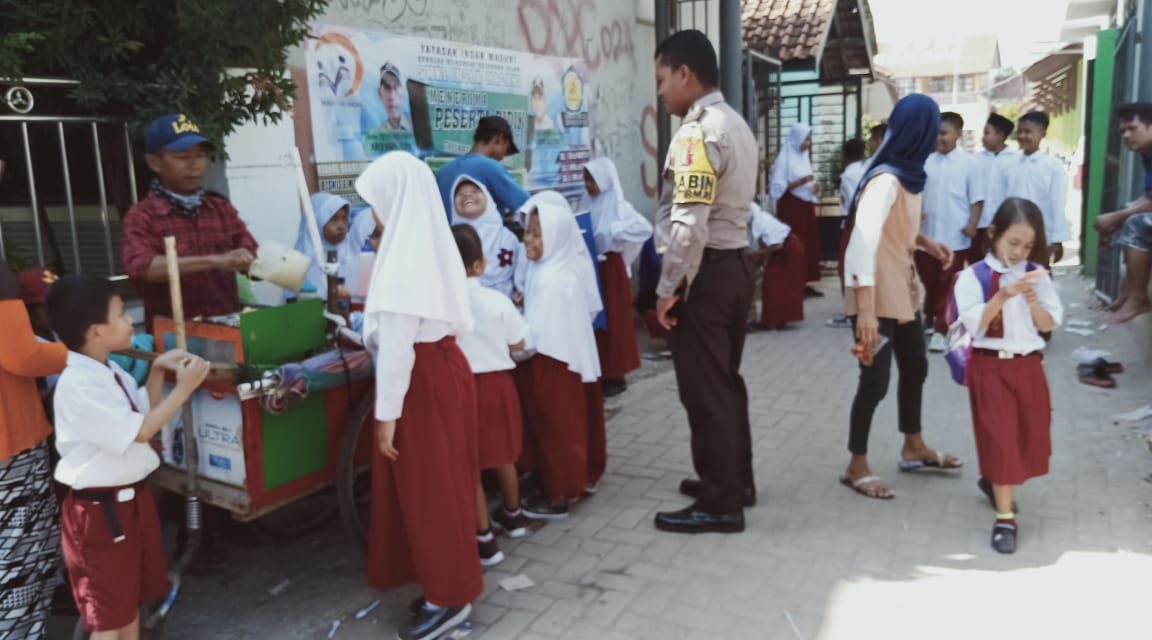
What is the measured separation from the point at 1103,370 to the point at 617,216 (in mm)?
3532

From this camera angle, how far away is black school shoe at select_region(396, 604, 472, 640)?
304cm

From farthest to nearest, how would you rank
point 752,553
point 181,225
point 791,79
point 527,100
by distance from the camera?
1. point 791,79
2. point 527,100
3. point 752,553
4. point 181,225

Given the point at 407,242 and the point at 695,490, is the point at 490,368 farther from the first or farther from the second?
the point at 695,490

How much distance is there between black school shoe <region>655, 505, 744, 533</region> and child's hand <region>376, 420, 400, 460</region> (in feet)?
4.84

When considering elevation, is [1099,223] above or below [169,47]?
below

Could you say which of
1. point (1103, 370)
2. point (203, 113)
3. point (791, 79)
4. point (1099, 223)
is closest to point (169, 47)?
point (203, 113)

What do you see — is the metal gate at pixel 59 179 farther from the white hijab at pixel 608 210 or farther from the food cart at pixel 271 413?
the white hijab at pixel 608 210

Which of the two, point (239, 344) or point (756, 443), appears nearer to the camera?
point (239, 344)

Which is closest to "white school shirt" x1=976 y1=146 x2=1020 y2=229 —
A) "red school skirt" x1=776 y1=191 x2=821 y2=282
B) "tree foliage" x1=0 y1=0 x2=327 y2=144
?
"red school skirt" x1=776 y1=191 x2=821 y2=282

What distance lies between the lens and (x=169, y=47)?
3578mm

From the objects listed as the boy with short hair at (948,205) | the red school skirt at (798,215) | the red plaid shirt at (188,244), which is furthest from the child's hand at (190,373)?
the red school skirt at (798,215)

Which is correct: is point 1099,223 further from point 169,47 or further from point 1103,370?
point 169,47

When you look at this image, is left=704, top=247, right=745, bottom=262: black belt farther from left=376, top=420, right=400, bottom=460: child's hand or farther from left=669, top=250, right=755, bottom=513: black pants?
left=376, top=420, right=400, bottom=460: child's hand

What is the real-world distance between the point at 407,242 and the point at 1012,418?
8.39 ft
